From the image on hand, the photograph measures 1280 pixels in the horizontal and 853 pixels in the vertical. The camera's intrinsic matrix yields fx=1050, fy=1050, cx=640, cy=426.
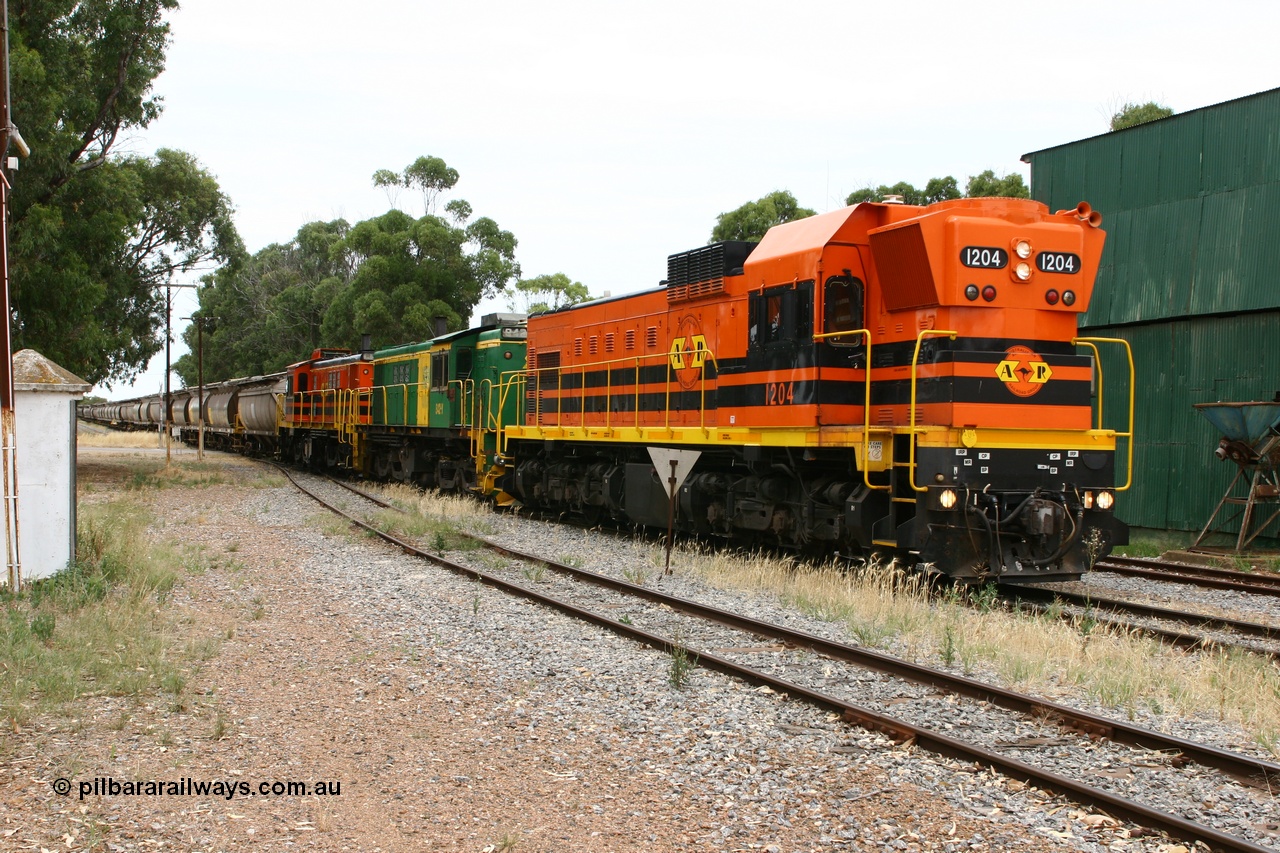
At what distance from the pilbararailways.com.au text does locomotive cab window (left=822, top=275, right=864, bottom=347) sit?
7.19 metres

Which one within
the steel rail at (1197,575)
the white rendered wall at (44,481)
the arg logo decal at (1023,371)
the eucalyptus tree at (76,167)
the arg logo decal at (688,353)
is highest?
the eucalyptus tree at (76,167)

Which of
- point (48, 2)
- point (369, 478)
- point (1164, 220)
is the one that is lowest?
point (369, 478)

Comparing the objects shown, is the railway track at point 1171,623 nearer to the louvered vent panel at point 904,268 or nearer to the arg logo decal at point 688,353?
the louvered vent panel at point 904,268

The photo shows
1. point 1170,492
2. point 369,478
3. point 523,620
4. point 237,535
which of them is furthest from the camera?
point 369,478

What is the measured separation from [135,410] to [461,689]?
7202 centimetres

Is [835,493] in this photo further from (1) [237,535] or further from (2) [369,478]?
(2) [369,478]

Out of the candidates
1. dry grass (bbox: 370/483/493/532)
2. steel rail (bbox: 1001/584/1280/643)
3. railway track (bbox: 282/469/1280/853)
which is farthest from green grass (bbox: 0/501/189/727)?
steel rail (bbox: 1001/584/1280/643)

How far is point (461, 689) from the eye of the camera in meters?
6.94

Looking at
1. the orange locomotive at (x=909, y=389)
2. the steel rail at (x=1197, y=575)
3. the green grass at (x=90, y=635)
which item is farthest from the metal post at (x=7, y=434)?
the steel rail at (x=1197, y=575)

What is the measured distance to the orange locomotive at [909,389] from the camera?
9617 millimetres

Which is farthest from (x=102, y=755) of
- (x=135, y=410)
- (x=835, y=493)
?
(x=135, y=410)

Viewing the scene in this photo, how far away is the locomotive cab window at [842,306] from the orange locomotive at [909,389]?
0.05 feet

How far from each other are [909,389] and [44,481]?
8261 millimetres

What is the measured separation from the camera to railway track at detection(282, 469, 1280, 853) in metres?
4.91
